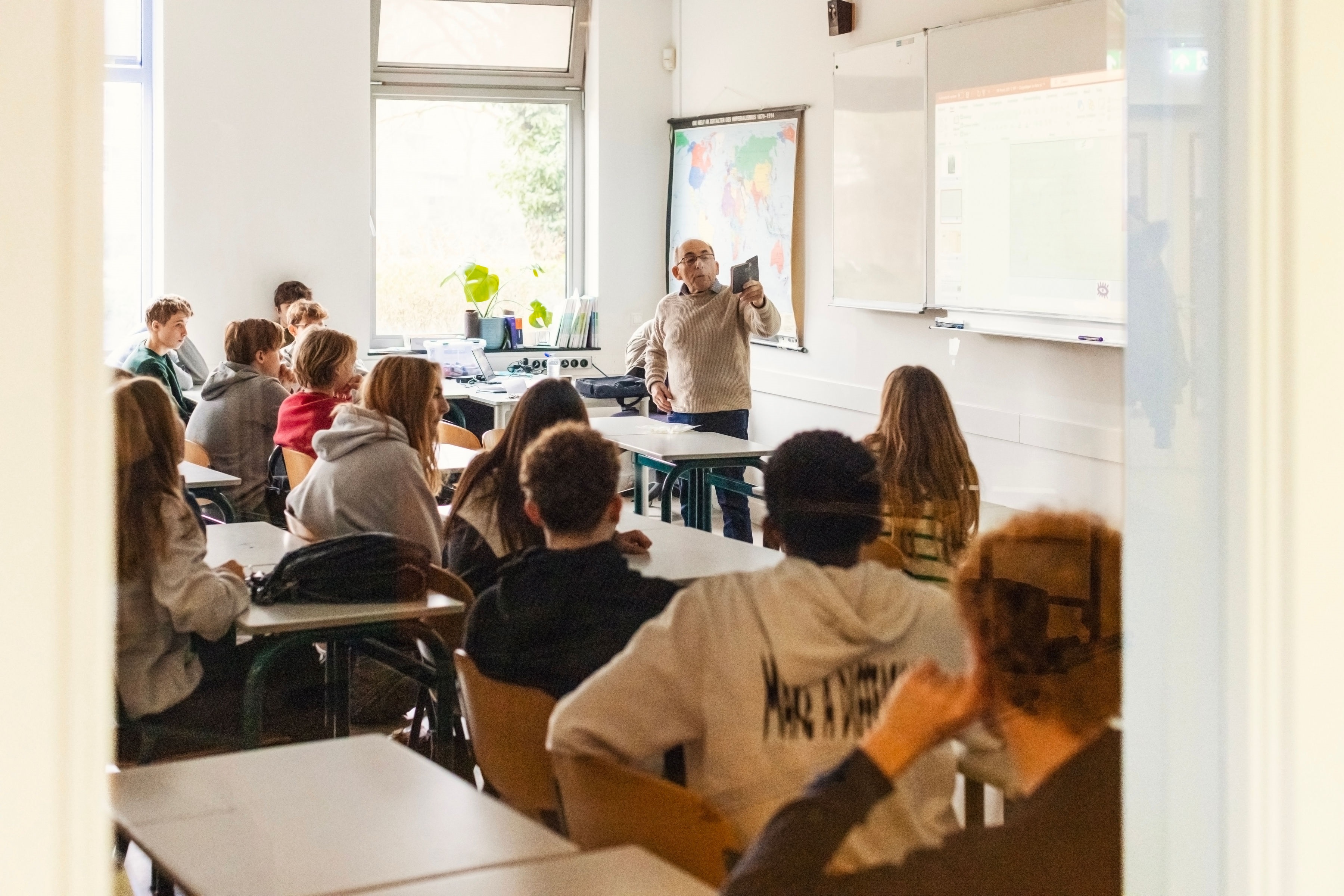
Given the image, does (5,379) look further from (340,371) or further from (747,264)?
(747,264)

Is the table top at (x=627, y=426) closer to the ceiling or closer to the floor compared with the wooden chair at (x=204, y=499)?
closer to the ceiling

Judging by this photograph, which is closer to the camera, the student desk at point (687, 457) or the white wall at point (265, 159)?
the white wall at point (265, 159)

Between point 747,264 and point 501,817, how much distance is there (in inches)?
23.8

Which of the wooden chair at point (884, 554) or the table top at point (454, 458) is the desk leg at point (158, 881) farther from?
the wooden chair at point (884, 554)

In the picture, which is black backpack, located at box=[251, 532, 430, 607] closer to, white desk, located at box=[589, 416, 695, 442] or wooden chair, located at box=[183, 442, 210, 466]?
→ wooden chair, located at box=[183, 442, 210, 466]

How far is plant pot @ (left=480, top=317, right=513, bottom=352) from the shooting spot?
1.16 m

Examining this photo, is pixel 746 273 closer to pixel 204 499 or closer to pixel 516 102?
pixel 516 102

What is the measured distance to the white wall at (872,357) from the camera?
4.43 feet

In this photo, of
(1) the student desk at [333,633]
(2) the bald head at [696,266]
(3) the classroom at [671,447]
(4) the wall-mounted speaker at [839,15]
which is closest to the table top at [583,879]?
(3) the classroom at [671,447]

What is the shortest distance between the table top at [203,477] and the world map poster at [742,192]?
1.51ft

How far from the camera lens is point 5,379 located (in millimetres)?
→ 801

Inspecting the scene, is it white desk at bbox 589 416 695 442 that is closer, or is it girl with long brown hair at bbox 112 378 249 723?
girl with long brown hair at bbox 112 378 249 723

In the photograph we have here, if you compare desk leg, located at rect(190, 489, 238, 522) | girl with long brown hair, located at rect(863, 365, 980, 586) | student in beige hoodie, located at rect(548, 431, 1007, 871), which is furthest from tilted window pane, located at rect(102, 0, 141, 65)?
girl with long brown hair, located at rect(863, 365, 980, 586)

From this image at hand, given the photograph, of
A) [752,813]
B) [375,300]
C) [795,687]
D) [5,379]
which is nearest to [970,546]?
[795,687]
